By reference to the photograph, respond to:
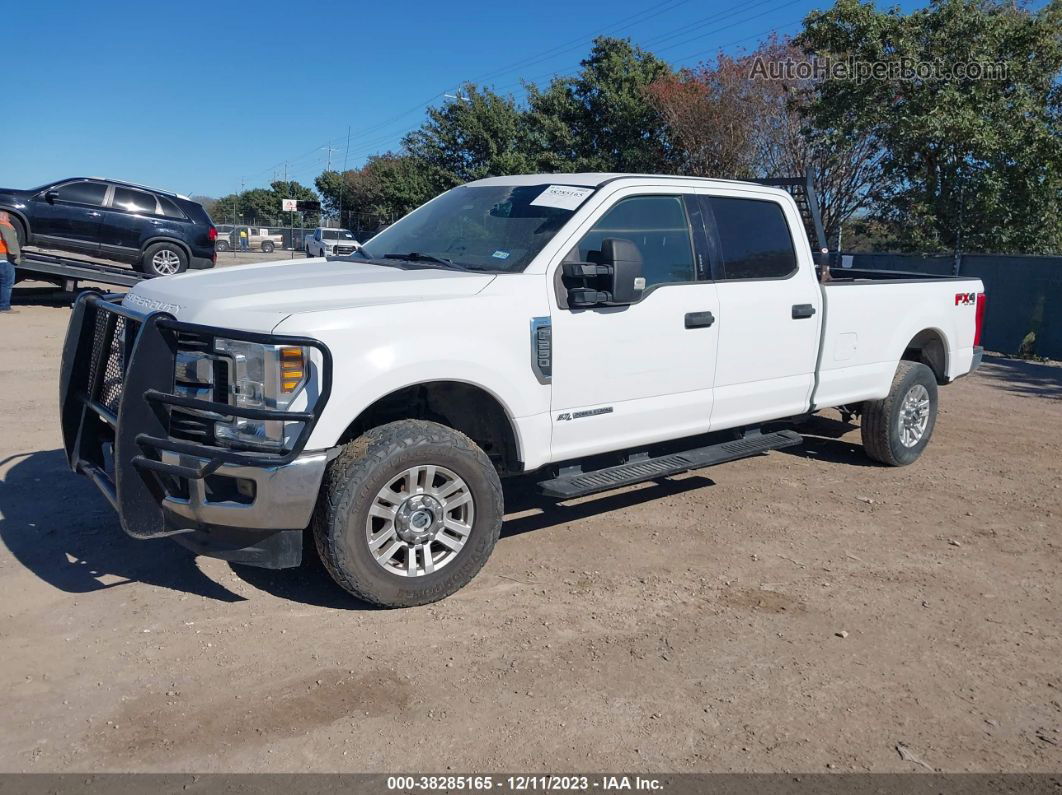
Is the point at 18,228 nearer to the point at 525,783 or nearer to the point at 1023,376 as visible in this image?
the point at 525,783

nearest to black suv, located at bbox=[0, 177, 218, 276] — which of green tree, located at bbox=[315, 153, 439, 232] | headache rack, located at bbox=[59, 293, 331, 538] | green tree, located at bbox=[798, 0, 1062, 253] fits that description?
headache rack, located at bbox=[59, 293, 331, 538]

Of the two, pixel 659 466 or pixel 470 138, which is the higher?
pixel 470 138

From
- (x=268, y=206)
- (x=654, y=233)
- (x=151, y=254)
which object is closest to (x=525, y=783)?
(x=654, y=233)

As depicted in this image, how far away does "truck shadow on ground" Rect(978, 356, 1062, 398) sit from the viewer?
11266mm

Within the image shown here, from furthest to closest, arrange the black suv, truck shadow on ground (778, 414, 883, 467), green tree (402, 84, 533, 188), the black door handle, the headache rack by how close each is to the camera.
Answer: green tree (402, 84, 533, 188)
the black suv
truck shadow on ground (778, 414, 883, 467)
the black door handle
the headache rack

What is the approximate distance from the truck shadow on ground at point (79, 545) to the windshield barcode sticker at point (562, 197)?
2705mm

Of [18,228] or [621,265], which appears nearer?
[621,265]

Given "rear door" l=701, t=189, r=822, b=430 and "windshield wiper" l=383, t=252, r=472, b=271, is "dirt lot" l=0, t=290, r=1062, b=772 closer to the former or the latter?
"rear door" l=701, t=189, r=822, b=430

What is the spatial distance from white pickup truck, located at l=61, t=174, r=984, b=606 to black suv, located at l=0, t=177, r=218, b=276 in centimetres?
1196

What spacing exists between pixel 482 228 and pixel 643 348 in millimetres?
1183

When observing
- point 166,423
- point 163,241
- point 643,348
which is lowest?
point 166,423

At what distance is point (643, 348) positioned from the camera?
514 centimetres

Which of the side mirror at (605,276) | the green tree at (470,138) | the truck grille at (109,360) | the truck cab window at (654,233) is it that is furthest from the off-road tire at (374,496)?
the green tree at (470,138)

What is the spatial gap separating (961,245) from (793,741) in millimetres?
18593
